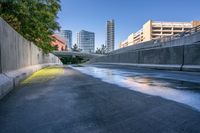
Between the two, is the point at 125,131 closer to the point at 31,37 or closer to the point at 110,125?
the point at 110,125

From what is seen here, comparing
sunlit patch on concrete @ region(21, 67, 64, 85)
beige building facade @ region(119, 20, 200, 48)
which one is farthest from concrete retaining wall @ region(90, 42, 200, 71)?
beige building facade @ region(119, 20, 200, 48)

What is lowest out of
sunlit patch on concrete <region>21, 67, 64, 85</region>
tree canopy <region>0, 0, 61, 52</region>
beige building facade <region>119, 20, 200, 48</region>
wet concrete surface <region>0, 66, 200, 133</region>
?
sunlit patch on concrete <region>21, 67, 64, 85</region>

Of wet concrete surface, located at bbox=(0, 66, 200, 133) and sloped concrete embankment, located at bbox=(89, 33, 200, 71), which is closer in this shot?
wet concrete surface, located at bbox=(0, 66, 200, 133)

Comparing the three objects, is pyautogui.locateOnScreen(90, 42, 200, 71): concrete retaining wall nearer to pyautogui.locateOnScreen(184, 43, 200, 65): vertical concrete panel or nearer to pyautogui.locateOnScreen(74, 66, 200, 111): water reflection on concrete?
pyautogui.locateOnScreen(184, 43, 200, 65): vertical concrete panel

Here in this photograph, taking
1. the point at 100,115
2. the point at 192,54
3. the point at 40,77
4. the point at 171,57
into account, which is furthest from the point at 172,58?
the point at 100,115

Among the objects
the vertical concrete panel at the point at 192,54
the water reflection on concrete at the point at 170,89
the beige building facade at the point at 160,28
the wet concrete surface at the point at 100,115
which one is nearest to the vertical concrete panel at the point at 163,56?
the vertical concrete panel at the point at 192,54

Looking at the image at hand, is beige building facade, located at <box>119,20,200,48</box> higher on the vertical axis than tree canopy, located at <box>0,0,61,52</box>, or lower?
higher

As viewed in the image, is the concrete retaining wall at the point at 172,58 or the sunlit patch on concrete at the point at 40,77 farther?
the concrete retaining wall at the point at 172,58

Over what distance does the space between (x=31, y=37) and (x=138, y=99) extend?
1971 centimetres

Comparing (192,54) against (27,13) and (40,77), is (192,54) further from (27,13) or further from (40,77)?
(27,13)

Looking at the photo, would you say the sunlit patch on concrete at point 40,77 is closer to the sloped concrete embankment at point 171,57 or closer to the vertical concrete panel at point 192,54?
the sloped concrete embankment at point 171,57

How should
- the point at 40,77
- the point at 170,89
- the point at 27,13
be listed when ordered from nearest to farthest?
1. the point at 170,89
2. the point at 40,77
3. the point at 27,13

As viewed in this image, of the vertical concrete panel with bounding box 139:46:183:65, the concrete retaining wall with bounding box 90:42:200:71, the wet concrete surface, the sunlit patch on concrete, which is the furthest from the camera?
the vertical concrete panel with bounding box 139:46:183:65

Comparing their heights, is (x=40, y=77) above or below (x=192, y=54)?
below
